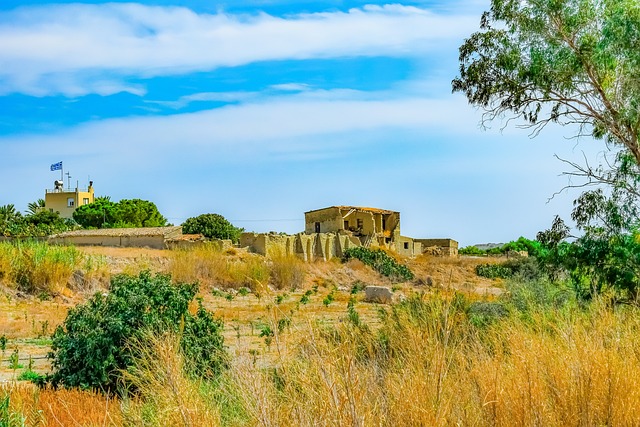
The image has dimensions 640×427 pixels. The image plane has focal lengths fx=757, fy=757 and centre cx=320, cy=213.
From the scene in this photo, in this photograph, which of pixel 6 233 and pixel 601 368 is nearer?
pixel 601 368

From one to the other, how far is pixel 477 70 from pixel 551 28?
1.81 m

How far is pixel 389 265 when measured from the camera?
3744cm

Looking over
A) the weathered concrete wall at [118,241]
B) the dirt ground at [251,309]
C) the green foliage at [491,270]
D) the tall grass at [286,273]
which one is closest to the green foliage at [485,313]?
the dirt ground at [251,309]

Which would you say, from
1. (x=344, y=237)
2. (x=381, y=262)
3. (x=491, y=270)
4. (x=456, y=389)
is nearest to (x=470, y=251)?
(x=491, y=270)

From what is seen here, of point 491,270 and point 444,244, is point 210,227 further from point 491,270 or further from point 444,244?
point 444,244

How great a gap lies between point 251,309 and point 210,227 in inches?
1173

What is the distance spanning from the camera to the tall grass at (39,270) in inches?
793

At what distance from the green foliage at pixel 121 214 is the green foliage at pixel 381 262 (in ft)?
100

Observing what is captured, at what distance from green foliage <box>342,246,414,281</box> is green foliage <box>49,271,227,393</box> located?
2783 centimetres

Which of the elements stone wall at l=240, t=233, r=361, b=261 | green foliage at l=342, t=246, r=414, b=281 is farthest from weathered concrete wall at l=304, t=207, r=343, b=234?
green foliage at l=342, t=246, r=414, b=281

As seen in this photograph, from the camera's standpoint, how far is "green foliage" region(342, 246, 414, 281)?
120 feet

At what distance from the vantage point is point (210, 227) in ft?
160

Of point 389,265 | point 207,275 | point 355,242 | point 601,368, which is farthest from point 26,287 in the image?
point 355,242

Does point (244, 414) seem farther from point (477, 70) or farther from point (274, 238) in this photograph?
point (274, 238)
